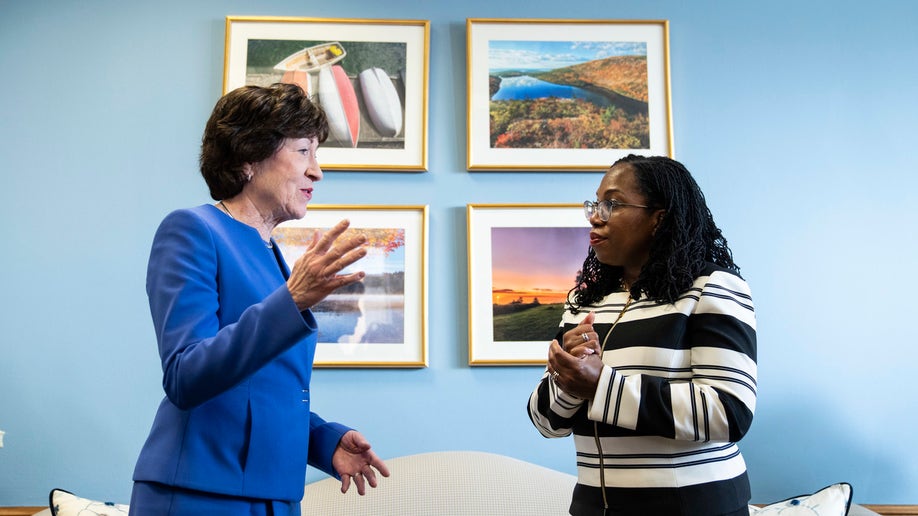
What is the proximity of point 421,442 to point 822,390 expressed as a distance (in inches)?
59.7

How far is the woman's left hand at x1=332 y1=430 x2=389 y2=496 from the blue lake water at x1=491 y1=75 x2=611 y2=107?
1.81m

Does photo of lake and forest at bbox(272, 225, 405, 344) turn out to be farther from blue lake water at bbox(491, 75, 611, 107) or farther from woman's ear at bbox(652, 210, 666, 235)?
woman's ear at bbox(652, 210, 666, 235)

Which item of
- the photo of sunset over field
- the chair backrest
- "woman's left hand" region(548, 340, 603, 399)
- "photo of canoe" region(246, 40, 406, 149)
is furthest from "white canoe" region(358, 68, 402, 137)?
"woman's left hand" region(548, 340, 603, 399)

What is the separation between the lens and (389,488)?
2553mm

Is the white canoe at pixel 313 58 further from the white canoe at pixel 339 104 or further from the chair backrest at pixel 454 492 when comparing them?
the chair backrest at pixel 454 492

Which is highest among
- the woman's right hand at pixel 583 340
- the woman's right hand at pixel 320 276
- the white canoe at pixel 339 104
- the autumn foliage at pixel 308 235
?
the white canoe at pixel 339 104

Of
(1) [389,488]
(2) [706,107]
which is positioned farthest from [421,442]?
(2) [706,107]

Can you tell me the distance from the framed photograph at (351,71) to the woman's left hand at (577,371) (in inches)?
61.9

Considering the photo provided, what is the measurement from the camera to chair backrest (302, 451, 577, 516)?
2.50 metres

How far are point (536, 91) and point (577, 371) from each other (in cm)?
179

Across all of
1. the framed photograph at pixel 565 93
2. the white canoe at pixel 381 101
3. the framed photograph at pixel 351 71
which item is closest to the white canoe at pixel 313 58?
the framed photograph at pixel 351 71

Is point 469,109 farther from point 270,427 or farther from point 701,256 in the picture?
point 270,427

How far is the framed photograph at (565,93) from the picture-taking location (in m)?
2.96

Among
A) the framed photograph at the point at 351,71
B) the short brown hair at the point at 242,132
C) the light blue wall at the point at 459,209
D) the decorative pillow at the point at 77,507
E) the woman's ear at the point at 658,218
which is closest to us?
the short brown hair at the point at 242,132
